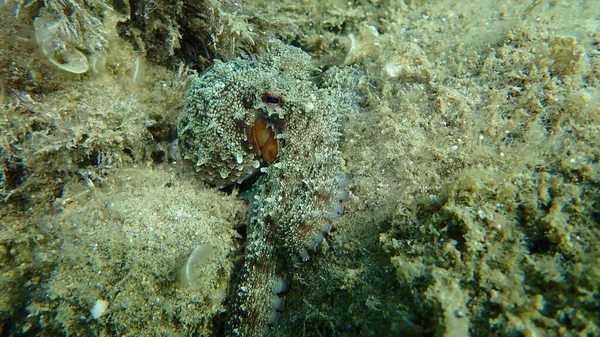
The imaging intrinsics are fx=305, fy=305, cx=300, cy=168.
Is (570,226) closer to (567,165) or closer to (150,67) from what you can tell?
(567,165)

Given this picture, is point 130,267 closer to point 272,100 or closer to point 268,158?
point 268,158

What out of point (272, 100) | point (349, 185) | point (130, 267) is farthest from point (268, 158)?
point (130, 267)

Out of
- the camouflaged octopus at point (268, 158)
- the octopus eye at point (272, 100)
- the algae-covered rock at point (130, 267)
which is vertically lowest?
the algae-covered rock at point (130, 267)

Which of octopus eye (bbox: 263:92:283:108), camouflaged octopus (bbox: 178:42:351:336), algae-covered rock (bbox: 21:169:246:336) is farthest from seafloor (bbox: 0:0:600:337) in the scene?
octopus eye (bbox: 263:92:283:108)

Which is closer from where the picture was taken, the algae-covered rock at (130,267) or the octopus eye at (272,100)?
the algae-covered rock at (130,267)

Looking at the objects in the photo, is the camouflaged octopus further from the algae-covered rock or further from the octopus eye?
the algae-covered rock

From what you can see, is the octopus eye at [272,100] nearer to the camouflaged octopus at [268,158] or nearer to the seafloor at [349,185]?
the camouflaged octopus at [268,158]

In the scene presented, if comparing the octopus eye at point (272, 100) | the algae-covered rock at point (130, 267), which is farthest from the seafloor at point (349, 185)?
the octopus eye at point (272, 100)
